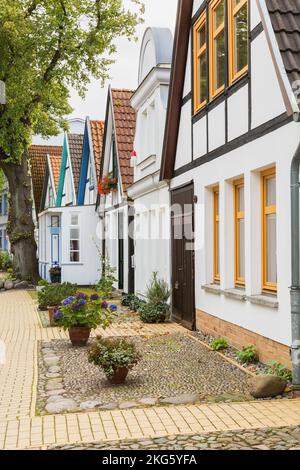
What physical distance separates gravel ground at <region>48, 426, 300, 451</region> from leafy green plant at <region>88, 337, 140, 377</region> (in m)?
2.12

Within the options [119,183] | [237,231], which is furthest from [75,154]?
[237,231]

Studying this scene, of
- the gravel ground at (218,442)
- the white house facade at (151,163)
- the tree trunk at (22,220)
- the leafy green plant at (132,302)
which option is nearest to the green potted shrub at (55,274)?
the tree trunk at (22,220)

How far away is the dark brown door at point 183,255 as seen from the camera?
11734 millimetres

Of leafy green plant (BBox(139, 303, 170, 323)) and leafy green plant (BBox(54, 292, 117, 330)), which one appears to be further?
leafy green plant (BBox(139, 303, 170, 323))

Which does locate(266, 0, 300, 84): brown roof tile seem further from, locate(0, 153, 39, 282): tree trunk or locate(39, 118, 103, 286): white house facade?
locate(0, 153, 39, 282): tree trunk

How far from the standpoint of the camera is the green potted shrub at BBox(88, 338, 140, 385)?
24.0 feet

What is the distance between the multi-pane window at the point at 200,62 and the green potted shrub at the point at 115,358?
5.29 m

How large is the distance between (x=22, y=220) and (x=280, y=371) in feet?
63.1

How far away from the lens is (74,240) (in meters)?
24.4

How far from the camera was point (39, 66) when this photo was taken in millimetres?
23219

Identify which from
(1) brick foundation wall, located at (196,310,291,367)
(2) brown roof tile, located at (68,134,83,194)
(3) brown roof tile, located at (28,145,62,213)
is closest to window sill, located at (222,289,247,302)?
(1) brick foundation wall, located at (196,310,291,367)

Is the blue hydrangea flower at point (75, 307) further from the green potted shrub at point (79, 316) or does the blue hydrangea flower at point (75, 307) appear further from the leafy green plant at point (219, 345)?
the leafy green plant at point (219, 345)

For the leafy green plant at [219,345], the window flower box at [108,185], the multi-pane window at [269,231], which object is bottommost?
the leafy green plant at [219,345]
